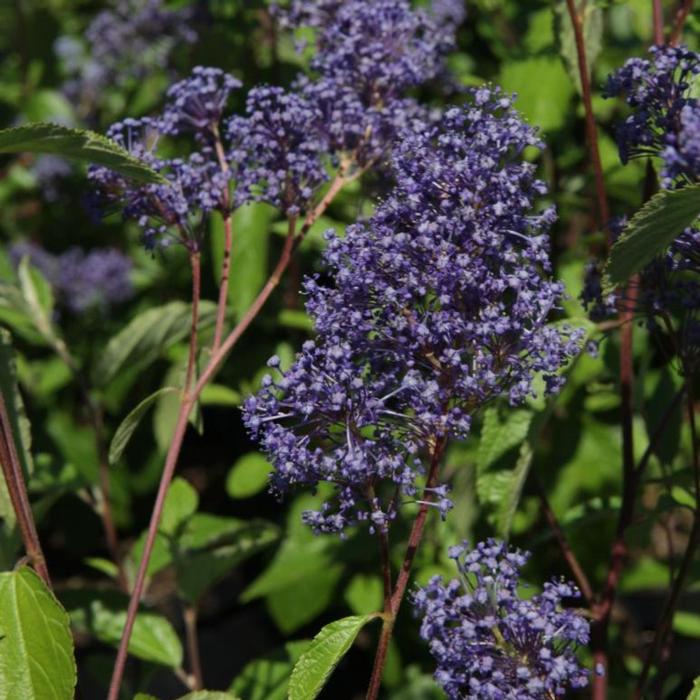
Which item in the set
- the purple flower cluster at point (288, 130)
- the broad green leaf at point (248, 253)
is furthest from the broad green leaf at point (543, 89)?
the purple flower cluster at point (288, 130)

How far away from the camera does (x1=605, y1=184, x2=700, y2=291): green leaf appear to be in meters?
1.35

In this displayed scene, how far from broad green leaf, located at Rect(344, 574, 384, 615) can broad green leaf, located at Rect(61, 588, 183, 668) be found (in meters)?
0.71

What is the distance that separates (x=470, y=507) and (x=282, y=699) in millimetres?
650

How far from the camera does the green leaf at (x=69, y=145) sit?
1.52m

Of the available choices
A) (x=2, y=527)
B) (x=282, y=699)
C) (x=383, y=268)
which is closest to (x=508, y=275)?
(x=383, y=268)

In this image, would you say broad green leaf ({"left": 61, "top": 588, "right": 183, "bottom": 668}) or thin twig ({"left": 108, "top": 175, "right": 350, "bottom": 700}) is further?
broad green leaf ({"left": 61, "top": 588, "right": 183, "bottom": 668})

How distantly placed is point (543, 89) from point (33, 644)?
203 centimetres

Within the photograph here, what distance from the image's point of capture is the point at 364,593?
306 cm

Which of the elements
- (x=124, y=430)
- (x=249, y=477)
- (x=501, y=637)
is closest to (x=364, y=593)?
(x=249, y=477)

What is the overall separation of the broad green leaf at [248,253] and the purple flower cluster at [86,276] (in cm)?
125

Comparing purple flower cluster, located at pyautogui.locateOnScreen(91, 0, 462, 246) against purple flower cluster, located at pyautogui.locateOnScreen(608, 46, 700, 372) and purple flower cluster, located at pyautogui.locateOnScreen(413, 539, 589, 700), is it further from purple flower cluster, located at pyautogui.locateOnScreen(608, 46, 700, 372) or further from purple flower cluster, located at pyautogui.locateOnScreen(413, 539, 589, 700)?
purple flower cluster, located at pyautogui.locateOnScreen(413, 539, 589, 700)

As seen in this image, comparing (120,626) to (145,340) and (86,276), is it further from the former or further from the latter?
(86,276)

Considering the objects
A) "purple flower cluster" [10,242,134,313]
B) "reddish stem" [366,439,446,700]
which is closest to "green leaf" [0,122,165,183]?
"reddish stem" [366,439,446,700]

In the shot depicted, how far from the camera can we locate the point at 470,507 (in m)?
2.50
